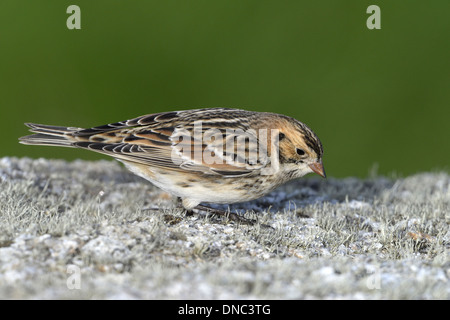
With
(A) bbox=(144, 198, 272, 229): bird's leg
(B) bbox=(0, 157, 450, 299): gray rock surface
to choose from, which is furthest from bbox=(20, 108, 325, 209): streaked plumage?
(B) bbox=(0, 157, 450, 299): gray rock surface

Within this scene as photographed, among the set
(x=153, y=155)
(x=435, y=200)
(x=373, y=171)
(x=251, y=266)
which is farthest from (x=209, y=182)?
(x=373, y=171)

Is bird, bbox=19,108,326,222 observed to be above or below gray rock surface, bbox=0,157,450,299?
above

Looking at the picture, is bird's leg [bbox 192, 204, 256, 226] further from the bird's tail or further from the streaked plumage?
the bird's tail

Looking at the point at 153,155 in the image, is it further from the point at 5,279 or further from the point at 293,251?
the point at 5,279

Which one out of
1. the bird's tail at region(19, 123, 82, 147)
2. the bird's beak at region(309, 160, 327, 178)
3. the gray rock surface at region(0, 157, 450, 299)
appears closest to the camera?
the gray rock surface at region(0, 157, 450, 299)

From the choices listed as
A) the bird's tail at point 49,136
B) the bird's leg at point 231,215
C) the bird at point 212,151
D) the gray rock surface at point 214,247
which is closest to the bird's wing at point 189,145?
the bird at point 212,151

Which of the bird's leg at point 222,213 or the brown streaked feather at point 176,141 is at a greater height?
the brown streaked feather at point 176,141

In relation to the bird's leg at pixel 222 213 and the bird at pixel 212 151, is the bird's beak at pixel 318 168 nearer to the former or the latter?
the bird at pixel 212 151

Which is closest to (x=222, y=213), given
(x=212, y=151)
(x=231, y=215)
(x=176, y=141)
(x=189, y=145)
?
(x=231, y=215)
